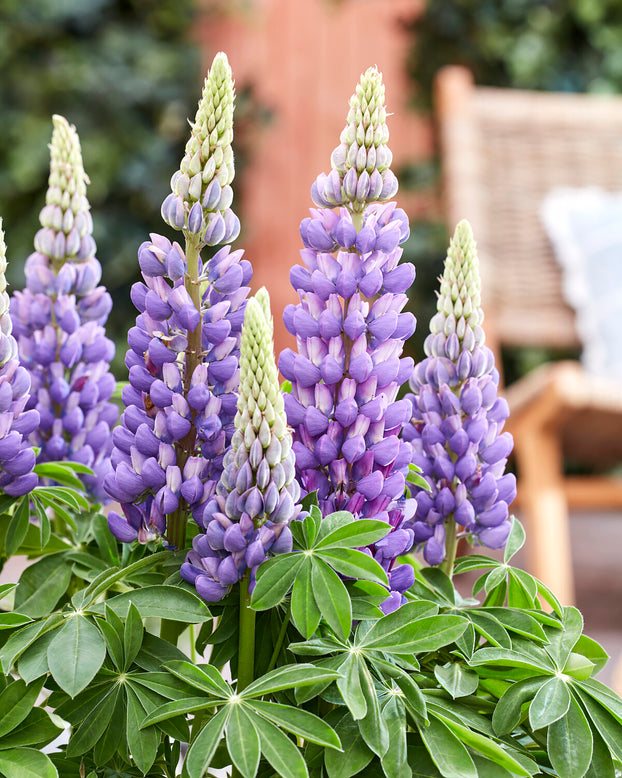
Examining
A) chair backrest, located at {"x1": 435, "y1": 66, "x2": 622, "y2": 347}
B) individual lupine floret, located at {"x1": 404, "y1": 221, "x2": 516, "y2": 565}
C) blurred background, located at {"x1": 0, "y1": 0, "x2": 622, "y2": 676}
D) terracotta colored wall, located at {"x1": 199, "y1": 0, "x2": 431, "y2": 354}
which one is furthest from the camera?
terracotta colored wall, located at {"x1": 199, "y1": 0, "x2": 431, "y2": 354}

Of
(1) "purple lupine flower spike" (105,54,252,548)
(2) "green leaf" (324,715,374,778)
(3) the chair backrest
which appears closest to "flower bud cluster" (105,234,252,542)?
(1) "purple lupine flower spike" (105,54,252,548)

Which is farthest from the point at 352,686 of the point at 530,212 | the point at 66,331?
the point at 530,212

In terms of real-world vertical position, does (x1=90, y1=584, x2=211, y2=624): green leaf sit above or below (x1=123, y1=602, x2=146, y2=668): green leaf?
above

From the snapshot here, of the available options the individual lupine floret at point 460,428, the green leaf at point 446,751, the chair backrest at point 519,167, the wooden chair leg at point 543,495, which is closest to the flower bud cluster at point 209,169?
the individual lupine floret at point 460,428

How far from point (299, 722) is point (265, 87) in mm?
4057

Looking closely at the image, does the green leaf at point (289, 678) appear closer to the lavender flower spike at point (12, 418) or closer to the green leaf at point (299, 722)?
the green leaf at point (299, 722)

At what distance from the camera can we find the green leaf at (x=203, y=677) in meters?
0.32

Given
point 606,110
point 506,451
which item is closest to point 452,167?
point 606,110

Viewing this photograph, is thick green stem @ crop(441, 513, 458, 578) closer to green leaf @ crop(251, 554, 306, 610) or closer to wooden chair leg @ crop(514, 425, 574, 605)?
green leaf @ crop(251, 554, 306, 610)

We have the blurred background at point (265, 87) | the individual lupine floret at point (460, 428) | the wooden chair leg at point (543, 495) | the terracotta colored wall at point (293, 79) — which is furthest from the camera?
the terracotta colored wall at point (293, 79)

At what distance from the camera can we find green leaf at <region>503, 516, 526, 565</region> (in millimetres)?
427

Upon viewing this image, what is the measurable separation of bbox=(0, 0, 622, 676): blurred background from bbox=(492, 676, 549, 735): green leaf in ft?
9.48

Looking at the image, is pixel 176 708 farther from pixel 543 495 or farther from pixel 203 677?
pixel 543 495

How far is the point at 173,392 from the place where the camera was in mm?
362
